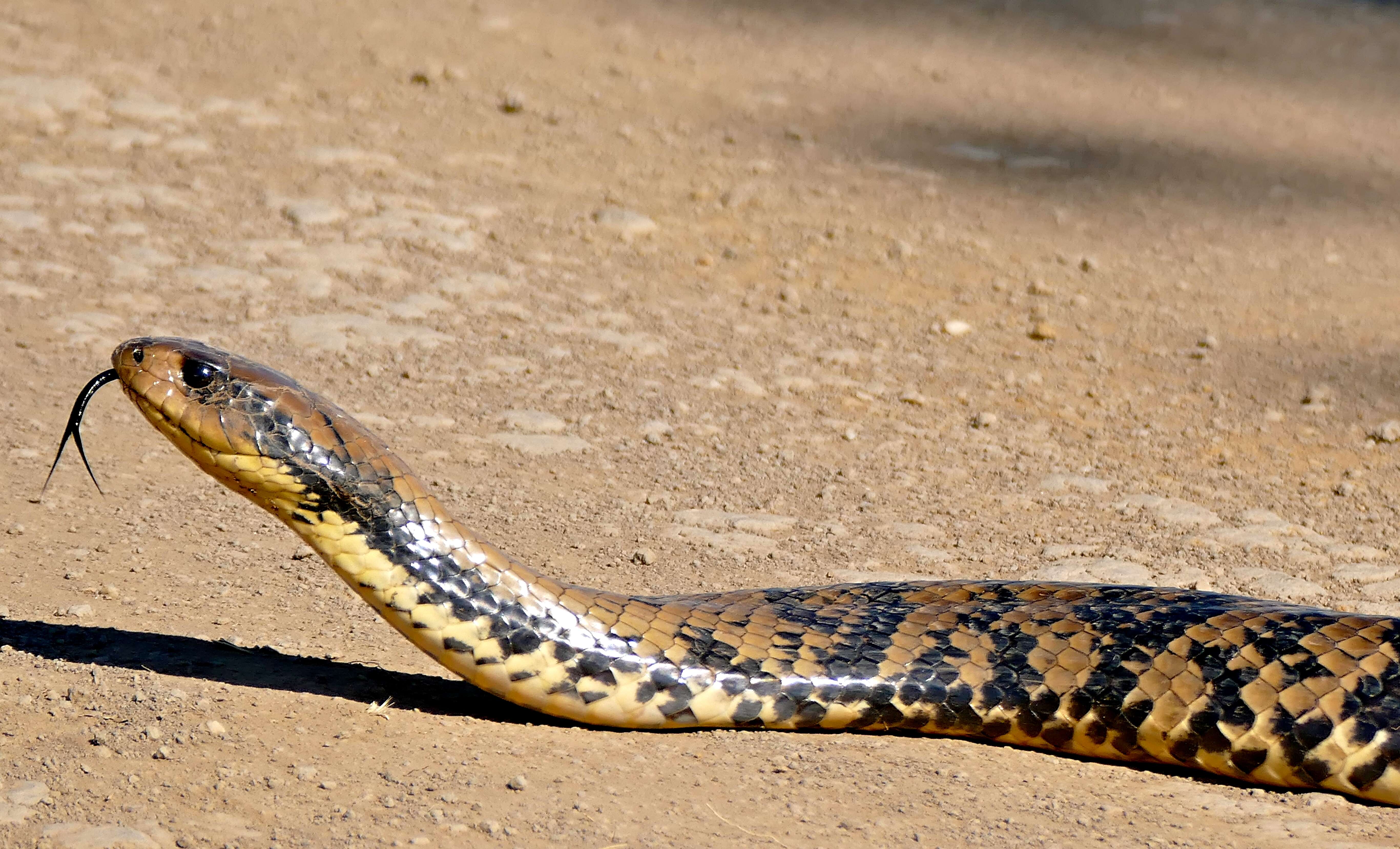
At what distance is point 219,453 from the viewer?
3285 mm

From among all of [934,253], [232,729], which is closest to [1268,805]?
[232,729]

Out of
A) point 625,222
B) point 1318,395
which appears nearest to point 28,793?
point 625,222

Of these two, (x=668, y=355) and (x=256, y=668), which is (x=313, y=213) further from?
(x=256, y=668)

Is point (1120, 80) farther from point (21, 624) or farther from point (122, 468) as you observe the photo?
point (21, 624)

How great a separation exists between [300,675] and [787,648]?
1.12 meters

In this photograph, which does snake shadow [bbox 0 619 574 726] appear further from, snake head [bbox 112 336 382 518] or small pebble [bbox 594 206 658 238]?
small pebble [bbox 594 206 658 238]

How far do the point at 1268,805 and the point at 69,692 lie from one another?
2575mm

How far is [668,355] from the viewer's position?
615 centimetres

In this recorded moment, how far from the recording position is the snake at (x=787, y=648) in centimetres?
334

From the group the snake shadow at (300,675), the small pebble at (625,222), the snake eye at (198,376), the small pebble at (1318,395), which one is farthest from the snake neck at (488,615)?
the small pebble at (625,222)

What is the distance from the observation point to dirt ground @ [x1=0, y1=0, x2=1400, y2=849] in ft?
10.5

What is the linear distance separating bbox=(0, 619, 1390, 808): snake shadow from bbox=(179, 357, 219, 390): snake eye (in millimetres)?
663

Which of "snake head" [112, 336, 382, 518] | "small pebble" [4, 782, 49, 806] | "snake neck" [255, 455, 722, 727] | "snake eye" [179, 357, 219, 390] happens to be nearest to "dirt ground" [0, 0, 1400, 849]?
"small pebble" [4, 782, 49, 806]

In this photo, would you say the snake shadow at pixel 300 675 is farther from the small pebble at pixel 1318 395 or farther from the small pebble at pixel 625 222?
the small pebble at pixel 625 222
